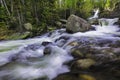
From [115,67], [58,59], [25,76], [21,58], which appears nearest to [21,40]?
[21,58]

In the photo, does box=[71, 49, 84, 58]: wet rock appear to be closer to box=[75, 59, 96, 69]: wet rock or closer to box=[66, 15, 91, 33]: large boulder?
box=[75, 59, 96, 69]: wet rock

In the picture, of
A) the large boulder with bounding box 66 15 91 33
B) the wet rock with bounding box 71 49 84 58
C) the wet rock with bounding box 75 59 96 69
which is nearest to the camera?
the wet rock with bounding box 75 59 96 69

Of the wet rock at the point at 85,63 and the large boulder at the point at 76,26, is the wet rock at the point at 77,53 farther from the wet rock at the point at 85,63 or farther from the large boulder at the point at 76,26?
the large boulder at the point at 76,26

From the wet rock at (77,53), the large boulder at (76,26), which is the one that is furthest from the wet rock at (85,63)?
the large boulder at (76,26)

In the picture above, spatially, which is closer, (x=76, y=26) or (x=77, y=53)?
(x=77, y=53)

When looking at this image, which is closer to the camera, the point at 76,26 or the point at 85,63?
the point at 85,63

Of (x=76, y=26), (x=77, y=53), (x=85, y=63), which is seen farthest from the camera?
(x=76, y=26)

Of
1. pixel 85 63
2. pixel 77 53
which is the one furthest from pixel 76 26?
pixel 85 63

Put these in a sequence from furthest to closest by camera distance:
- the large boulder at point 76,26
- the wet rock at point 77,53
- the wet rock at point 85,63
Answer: the large boulder at point 76,26, the wet rock at point 77,53, the wet rock at point 85,63

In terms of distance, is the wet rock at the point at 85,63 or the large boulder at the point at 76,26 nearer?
the wet rock at the point at 85,63

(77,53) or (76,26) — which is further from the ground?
(76,26)

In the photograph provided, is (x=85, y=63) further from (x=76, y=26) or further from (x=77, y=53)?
(x=76, y=26)

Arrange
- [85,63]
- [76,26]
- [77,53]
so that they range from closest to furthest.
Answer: [85,63] → [77,53] → [76,26]

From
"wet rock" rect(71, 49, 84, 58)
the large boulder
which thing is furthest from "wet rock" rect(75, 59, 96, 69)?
the large boulder
